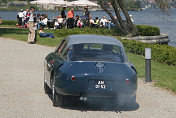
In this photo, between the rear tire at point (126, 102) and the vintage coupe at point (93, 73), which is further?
the rear tire at point (126, 102)

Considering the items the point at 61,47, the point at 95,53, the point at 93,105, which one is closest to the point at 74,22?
the point at 61,47

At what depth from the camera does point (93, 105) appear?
9969mm

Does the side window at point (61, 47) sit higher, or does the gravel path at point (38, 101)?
the side window at point (61, 47)

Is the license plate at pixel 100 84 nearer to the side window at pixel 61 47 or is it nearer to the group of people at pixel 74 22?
the side window at pixel 61 47

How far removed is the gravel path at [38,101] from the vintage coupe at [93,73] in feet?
1.07

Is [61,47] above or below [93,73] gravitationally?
above

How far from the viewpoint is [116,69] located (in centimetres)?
930

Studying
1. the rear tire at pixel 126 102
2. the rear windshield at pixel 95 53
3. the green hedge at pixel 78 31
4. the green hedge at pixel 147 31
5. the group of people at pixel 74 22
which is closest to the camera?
the rear tire at pixel 126 102

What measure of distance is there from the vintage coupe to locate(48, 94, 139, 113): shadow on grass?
16 centimetres

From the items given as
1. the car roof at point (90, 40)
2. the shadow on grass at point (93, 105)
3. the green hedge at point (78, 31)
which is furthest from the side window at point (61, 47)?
the green hedge at point (78, 31)

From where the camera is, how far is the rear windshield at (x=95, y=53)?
9664mm

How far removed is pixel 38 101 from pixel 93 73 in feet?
5.70

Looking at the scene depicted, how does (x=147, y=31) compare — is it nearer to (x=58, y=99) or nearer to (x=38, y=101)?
(x=38, y=101)

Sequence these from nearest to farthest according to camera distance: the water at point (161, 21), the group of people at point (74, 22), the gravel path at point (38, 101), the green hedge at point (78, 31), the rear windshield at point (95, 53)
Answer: the gravel path at point (38, 101) → the rear windshield at point (95, 53) → the green hedge at point (78, 31) → the water at point (161, 21) → the group of people at point (74, 22)
